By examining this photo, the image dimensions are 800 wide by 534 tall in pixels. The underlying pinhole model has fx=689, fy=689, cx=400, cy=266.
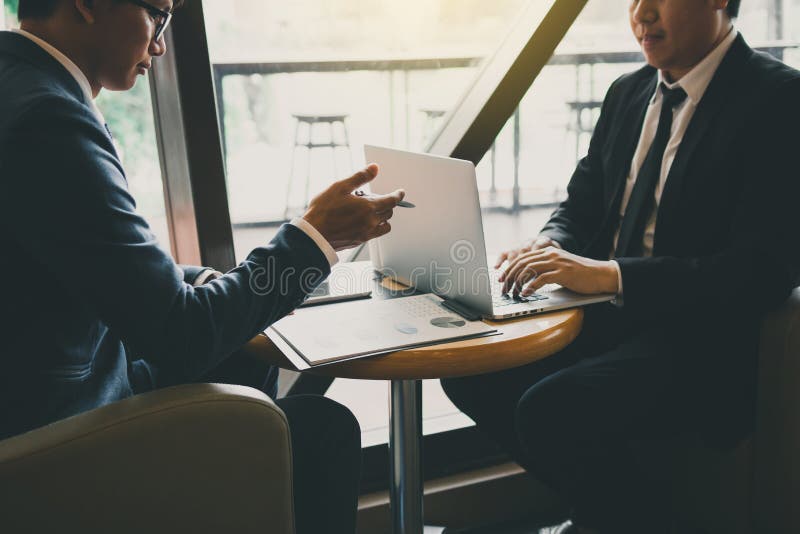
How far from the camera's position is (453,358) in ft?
3.75

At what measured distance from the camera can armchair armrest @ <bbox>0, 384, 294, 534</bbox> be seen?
0.90 metres

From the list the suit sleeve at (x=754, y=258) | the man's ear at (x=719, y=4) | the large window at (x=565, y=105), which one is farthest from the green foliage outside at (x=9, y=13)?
the large window at (x=565, y=105)

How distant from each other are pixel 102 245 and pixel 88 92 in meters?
0.30

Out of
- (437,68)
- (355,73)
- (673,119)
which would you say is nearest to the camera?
(673,119)

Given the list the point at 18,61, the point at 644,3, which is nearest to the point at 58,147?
the point at 18,61

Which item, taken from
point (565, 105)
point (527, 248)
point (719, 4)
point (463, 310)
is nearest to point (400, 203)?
point (463, 310)

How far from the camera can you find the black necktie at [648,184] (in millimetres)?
1630

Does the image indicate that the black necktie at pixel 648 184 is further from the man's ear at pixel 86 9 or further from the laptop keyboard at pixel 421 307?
the man's ear at pixel 86 9

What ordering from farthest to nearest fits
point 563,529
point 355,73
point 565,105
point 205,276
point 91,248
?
point 565,105
point 355,73
point 563,529
point 205,276
point 91,248

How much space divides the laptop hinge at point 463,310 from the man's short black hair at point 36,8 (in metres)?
0.84

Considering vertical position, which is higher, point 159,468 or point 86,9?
point 86,9

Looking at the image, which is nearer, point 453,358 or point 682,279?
point 453,358

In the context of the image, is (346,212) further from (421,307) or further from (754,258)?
(754,258)

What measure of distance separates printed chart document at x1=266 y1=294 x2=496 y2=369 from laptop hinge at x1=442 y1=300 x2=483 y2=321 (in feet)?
0.04
